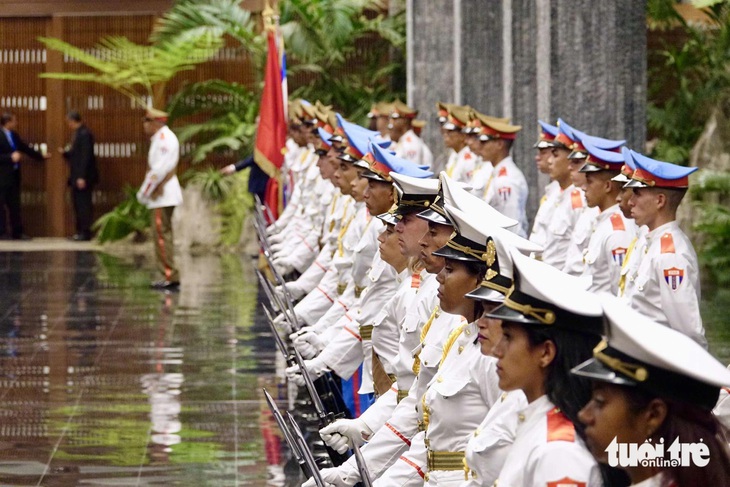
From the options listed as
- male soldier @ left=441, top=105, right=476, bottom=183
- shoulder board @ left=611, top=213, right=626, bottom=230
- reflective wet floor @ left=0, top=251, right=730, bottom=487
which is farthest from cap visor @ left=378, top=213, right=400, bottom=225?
male soldier @ left=441, top=105, right=476, bottom=183

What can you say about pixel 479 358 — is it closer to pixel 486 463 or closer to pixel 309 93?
pixel 486 463

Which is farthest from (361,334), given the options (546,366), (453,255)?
(546,366)

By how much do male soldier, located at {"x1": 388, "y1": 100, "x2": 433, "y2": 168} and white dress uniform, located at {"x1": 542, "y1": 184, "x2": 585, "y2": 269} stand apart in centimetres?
695

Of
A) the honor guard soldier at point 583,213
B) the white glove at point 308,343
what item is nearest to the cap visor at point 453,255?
the white glove at point 308,343

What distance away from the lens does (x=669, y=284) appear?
7234mm

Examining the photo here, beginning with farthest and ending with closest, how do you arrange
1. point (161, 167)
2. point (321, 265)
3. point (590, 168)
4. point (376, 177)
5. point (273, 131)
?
point (273, 131) < point (161, 167) < point (321, 265) < point (590, 168) < point (376, 177)

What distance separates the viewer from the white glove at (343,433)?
5.49 m

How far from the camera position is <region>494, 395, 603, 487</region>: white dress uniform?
3.20m

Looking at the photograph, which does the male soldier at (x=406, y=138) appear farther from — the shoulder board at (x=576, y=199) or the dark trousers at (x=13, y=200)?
the dark trousers at (x=13, y=200)

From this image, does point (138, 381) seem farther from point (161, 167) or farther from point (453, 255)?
point (453, 255)

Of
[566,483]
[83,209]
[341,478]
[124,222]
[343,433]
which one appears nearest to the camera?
[566,483]

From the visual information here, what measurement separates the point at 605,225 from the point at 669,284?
67.9 inches

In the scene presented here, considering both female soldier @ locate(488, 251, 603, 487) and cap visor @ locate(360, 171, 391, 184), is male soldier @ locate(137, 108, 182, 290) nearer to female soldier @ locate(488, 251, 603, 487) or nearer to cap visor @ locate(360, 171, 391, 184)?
cap visor @ locate(360, 171, 391, 184)

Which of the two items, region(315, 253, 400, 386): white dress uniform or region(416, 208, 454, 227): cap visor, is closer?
region(416, 208, 454, 227): cap visor
